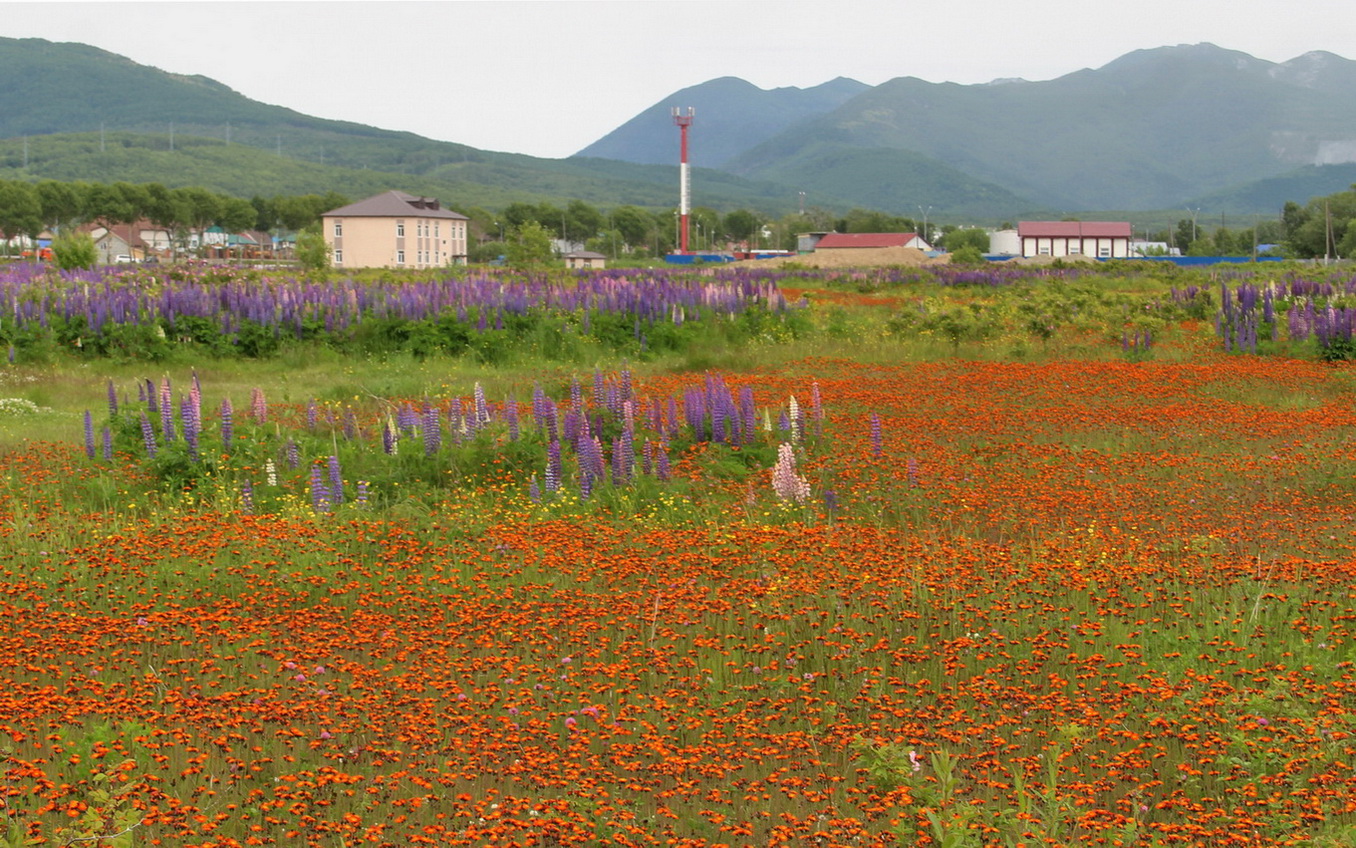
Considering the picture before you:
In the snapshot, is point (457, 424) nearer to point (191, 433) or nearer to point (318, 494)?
point (318, 494)

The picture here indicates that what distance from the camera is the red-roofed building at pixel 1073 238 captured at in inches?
6393

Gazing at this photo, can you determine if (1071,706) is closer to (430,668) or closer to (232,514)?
(430,668)

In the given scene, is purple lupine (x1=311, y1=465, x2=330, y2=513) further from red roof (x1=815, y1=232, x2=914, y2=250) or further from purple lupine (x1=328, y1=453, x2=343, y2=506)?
red roof (x1=815, y1=232, x2=914, y2=250)

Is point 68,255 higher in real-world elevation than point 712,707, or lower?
higher

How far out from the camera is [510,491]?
11.6 metres

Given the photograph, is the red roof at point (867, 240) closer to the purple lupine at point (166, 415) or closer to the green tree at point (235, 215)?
the green tree at point (235, 215)

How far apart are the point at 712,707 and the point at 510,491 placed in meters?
5.14

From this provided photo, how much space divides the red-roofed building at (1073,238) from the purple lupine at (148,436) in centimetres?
15739

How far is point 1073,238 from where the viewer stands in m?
162

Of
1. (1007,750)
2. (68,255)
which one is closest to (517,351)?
(1007,750)

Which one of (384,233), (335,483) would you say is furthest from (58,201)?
(335,483)

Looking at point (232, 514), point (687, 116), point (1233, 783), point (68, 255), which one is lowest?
point (1233, 783)

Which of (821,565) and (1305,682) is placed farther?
(821,565)

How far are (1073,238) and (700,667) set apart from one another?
163686mm
